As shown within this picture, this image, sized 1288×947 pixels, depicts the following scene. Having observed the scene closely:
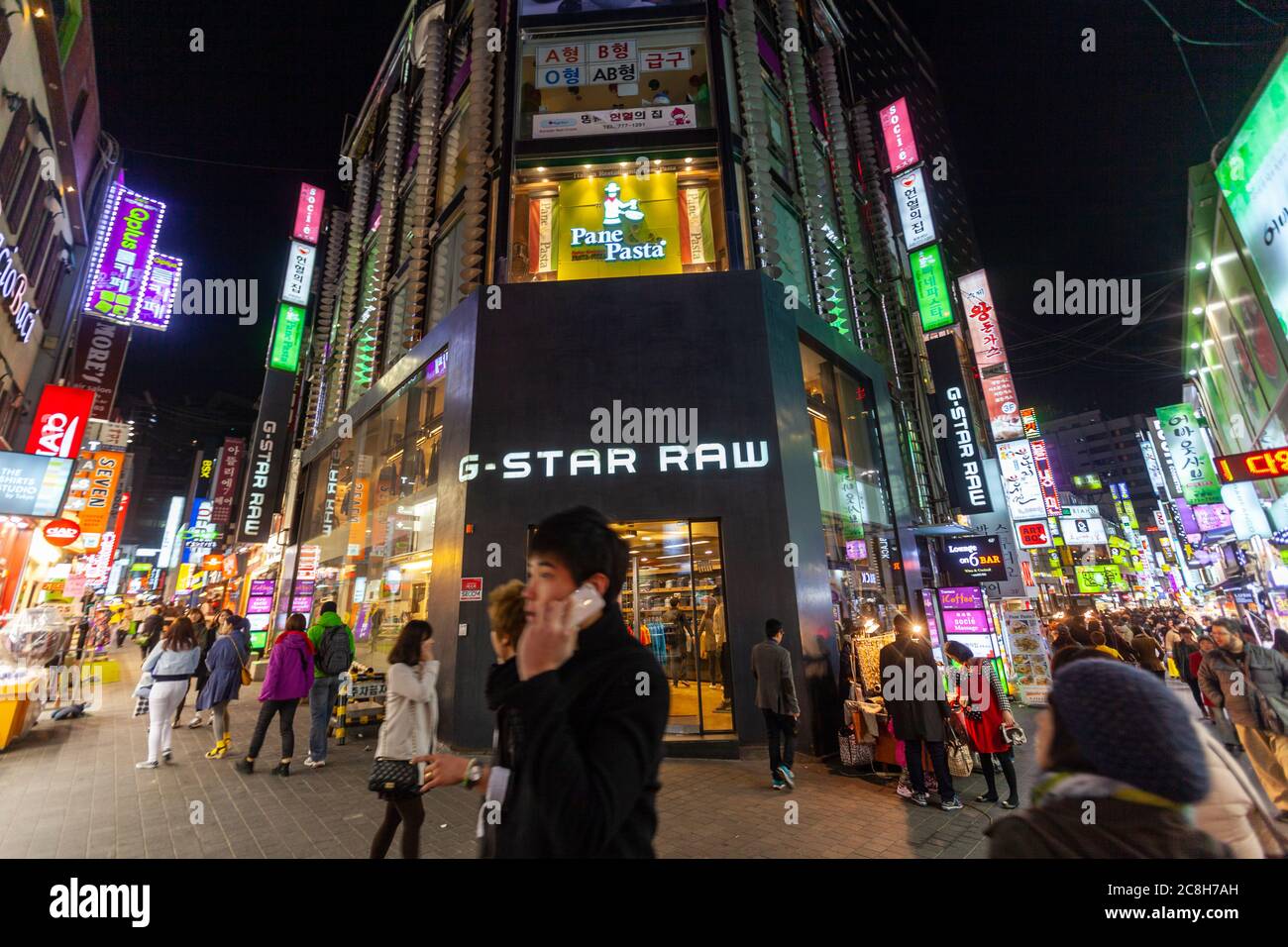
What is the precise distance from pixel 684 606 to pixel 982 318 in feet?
58.5

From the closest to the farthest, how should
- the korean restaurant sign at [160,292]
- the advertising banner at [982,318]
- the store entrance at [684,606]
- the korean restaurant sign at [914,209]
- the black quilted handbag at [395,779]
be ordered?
the black quilted handbag at [395,779], the store entrance at [684,606], the korean restaurant sign at [914,209], the korean restaurant sign at [160,292], the advertising banner at [982,318]

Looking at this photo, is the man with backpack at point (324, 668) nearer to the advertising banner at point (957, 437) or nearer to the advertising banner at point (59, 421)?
the advertising banner at point (59, 421)

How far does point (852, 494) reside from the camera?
466 inches

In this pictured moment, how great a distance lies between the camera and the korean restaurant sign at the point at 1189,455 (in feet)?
72.9

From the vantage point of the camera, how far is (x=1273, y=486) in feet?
56.0

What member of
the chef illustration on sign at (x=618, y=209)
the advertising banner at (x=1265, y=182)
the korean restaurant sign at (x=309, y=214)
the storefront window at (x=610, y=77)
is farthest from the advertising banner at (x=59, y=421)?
the advertising banner at (x=1265, y=182)

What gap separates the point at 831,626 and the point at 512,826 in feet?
27.8

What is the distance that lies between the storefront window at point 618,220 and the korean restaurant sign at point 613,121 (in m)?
0.68

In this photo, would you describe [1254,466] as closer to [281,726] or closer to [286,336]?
[281,726]

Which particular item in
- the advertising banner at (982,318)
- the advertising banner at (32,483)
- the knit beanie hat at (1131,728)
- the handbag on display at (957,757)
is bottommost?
the handbag on display at (957,757)

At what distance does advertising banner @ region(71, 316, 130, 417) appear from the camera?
55.4 ft

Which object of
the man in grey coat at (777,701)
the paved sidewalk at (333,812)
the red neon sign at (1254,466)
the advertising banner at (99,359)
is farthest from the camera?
the advertising banner at (99,359)

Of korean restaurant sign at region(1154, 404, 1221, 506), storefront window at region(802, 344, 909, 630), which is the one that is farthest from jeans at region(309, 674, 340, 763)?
korean restaurant sign at region(1154, 404, 1221, 506)

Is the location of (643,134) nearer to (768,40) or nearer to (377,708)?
(768,40)
